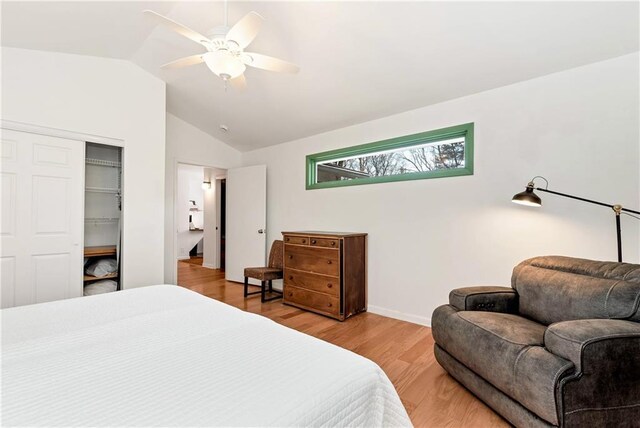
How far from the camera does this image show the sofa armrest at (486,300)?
7.09ft

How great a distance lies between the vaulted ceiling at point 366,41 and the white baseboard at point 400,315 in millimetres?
2322

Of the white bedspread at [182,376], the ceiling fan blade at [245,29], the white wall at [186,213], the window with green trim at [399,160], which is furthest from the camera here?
the white wall at [186,213]

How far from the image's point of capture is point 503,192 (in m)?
2.70

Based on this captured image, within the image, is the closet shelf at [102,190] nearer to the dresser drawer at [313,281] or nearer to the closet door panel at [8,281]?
the closet door panel at [8,281]

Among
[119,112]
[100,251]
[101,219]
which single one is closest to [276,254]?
[100,251]

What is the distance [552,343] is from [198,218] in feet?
28.6

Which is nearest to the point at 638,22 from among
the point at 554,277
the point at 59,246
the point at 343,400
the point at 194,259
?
the point at 554,277

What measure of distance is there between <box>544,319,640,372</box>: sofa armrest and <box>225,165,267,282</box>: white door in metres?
3.97

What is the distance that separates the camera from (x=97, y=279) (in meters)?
3.33

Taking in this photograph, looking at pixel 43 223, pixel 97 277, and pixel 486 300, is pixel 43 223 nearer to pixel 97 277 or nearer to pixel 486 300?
pixel 97 277

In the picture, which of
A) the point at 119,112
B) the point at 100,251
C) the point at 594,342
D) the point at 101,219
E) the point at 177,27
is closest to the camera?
the point at 594,342

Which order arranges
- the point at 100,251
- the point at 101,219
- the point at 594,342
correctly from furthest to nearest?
the point at 101,219
the point at 100,251
the point at 594,342

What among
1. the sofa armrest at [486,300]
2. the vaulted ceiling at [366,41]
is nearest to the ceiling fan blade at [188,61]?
the vaulted ceiling at [366,41]

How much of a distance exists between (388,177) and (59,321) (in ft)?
10.1
